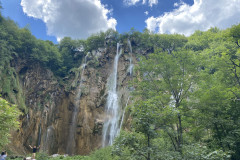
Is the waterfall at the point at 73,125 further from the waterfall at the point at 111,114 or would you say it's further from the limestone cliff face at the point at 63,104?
the waterfall at the point at 111,114

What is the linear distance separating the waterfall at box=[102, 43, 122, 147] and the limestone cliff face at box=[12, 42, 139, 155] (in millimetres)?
725

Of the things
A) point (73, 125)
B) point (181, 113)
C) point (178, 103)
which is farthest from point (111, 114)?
point (181, 113)

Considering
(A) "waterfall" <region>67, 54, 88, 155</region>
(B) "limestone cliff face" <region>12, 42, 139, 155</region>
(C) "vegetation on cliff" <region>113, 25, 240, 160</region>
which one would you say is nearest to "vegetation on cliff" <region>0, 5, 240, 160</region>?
(C) "vegetation on cliff" <region>113, 25, 240, 160</region>

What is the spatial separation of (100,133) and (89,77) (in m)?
11.3

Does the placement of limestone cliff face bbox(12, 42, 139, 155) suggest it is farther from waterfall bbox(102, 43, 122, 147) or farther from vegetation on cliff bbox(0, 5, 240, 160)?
vegetation on cliff bbox(0, 5, 240, 160)

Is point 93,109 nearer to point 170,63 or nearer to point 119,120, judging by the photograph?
point 119,120

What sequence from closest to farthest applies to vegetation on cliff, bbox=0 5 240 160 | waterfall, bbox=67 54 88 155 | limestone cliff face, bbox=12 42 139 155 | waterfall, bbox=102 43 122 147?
vegetation on cliff, bbox=0 5 240 160
waterfall, bbox=102 43 122 147
limestone cliff face, bbox=12 42 139 155
waterfall, bbox=67 54 88 155

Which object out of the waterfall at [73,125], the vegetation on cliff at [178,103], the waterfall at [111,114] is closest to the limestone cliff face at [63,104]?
the waterfall at [73,125]

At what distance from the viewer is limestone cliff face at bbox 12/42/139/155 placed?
76.5 ft

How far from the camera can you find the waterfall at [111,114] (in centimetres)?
2250

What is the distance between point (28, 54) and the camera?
28.7 metres

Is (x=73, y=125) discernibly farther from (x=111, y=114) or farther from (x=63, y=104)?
(x=111, y=114)

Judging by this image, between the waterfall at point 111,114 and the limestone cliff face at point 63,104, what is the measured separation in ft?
2.38

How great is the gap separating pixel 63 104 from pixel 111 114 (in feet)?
30.4
